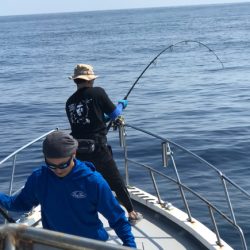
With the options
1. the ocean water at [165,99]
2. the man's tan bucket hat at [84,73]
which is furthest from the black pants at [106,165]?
the ocean water at [165,99]

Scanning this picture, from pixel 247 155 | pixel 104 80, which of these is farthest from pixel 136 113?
pixel 104 80

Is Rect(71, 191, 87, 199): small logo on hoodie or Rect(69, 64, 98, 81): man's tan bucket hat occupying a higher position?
Rect(69, 64, 98, 81): man's tan bucket hat

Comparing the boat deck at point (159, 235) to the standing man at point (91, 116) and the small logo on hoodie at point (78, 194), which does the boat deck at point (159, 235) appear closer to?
the standing man at point (91, 116)

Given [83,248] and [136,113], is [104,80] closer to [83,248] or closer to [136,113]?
[136,113]

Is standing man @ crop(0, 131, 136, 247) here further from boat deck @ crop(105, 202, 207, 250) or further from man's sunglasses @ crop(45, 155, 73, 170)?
boat deck @ crop(105, 202, 207, 250)

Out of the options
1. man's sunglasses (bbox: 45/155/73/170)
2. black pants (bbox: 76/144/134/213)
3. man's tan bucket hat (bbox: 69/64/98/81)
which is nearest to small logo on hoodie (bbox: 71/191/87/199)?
man's sunglasses (bbox: 45/155/73/170)

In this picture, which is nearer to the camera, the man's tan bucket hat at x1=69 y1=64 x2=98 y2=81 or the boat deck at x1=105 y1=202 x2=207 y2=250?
the man's tan bucket hat at x1=69 y1=64 x2=98 y2=81

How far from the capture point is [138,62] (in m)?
40.5

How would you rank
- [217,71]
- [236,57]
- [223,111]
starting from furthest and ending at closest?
[236,57], [217,71], [223,111]

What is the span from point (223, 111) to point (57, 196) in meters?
17.5

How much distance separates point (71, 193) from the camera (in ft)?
12.1

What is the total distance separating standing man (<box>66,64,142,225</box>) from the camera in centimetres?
537

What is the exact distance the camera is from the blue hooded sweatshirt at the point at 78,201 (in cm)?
370

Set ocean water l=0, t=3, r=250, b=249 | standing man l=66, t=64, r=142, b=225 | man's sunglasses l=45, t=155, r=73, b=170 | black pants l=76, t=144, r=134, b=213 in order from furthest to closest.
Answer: ocean water l=0, t=3, r=250, b=249 → black pants l=76, t=144, r=134, b=213 → standing man l=66, t=64, r=142, b=225 → man's sunglasses l=45, t=155, r=73, b=170
